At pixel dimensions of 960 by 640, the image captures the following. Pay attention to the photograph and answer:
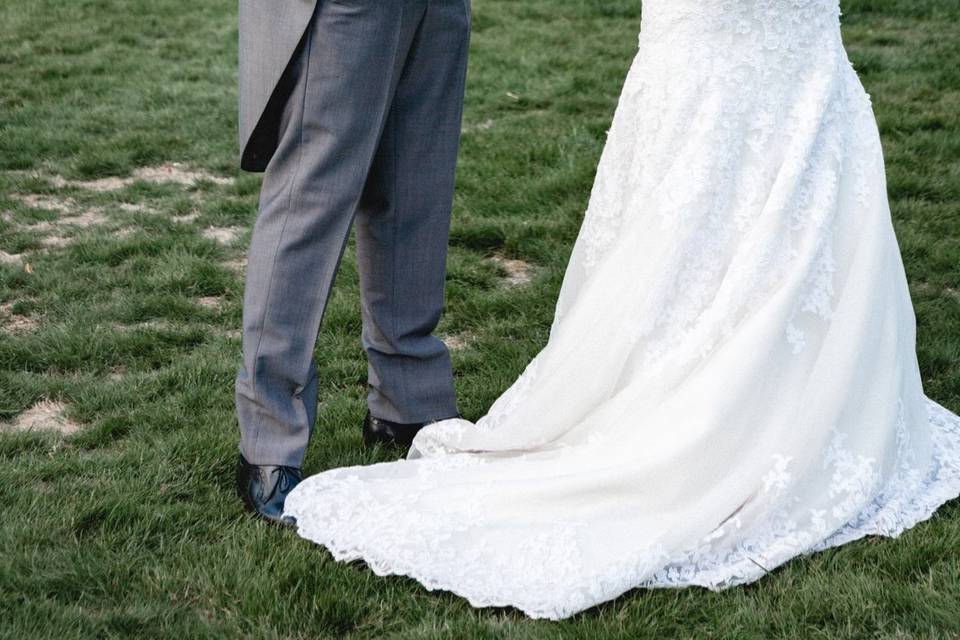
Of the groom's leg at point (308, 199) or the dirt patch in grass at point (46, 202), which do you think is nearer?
the groom's leg at point (308, 199)

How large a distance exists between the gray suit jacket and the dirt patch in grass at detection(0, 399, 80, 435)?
97 centimetres

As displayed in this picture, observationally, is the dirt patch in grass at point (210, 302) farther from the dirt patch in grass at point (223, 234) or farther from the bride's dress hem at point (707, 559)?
the bride's dress hem at point (707, 559)

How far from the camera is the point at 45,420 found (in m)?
3.09

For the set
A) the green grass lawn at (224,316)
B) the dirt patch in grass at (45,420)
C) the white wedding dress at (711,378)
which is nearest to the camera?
the green grass lawn at (224,316)

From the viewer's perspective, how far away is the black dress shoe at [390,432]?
2.92 metres

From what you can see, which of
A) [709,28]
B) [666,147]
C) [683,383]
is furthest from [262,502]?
[709,28]

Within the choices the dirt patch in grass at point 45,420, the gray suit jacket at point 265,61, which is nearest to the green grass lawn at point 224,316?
the dirt patch in grass at point 45,420

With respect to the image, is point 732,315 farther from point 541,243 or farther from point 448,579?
point 541,243

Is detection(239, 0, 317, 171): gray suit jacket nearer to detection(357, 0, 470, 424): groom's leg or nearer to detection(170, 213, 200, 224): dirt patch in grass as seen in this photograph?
detection(357, 0, 470, 424): groom's leg

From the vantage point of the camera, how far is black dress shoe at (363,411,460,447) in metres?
2.92

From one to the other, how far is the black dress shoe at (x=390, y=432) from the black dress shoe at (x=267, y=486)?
0.35 m

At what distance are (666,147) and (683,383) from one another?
53 cm

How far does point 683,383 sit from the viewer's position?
8.20 ft

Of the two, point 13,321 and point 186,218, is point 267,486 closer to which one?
point 13,321
